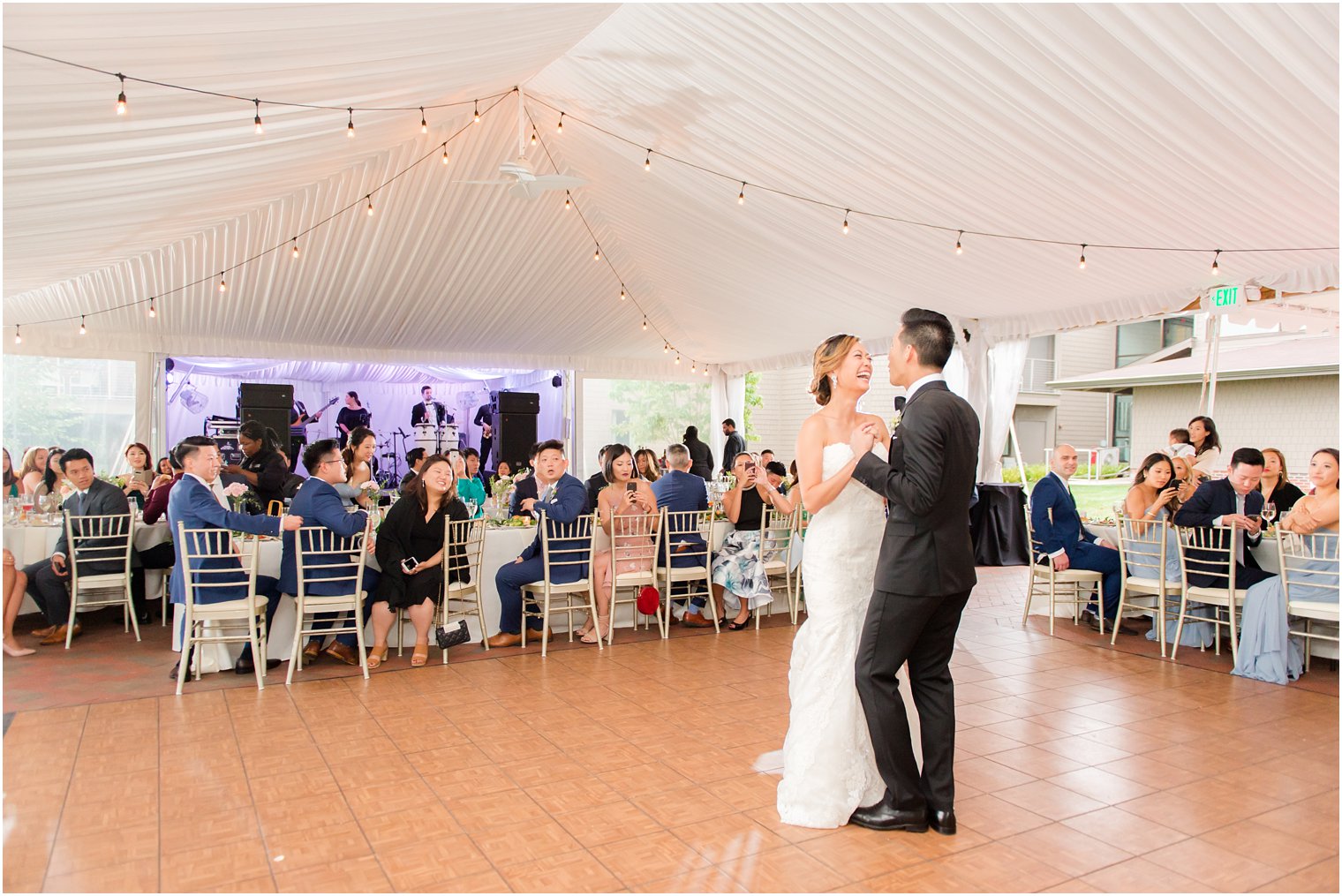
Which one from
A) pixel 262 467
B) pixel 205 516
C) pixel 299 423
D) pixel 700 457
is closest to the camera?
pixel 205 516

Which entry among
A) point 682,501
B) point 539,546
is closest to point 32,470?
point 539,546

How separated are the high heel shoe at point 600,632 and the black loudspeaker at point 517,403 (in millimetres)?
8111

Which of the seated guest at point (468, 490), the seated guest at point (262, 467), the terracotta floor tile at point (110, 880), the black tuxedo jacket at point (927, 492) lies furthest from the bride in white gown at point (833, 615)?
the seated guest at point (262, 467)

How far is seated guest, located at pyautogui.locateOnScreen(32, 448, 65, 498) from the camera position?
7004mm

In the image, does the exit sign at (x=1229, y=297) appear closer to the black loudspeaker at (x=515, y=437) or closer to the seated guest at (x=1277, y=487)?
the seated guest at (x=1277, y=487)

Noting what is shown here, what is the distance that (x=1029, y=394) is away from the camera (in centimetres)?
2008

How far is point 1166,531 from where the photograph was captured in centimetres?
595

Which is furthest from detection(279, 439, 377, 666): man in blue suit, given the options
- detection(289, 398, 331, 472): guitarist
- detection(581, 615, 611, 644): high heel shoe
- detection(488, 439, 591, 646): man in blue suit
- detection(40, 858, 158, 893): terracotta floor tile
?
detection(289, 398, 331, 472): guitarist

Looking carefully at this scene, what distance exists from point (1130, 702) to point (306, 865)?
4.00 metres

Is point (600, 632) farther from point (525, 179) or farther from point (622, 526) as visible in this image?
point (525, 179)

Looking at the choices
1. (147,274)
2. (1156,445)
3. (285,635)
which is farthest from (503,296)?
(1156,445)

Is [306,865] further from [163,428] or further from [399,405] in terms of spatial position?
[399,405]

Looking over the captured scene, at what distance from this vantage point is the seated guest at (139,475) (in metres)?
7.36

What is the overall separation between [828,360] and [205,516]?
359 cm
